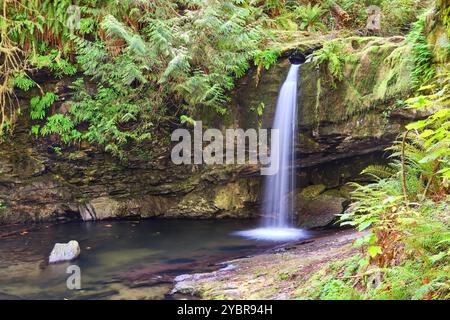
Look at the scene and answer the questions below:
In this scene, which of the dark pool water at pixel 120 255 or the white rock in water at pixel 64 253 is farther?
the white rock in water at pixel 64 253

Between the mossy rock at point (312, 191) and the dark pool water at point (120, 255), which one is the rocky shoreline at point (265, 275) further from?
the mossy rock at point (312, 191)

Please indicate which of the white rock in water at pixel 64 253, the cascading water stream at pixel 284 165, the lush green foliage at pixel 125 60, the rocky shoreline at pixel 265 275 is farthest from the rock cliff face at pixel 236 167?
the white rock in water at pixel 64 253

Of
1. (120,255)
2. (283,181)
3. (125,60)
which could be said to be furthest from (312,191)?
(125,60)

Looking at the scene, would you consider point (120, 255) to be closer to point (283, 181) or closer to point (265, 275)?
point (265, 275)

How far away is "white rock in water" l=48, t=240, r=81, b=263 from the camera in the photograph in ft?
22.8

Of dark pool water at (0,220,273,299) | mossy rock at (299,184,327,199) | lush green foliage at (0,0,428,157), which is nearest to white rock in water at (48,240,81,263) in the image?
dark pool water at (0,220,273,299)

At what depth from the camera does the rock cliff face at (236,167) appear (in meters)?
8.18

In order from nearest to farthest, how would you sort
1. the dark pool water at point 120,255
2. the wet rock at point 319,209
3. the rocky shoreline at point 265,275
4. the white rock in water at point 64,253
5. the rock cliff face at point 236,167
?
the rocky shoreline at point 265,275
the dark pool water at point 120,255
the white rock in water at point 64,253
the rock cliff face at point 236,167
the wet rock at point 319,209

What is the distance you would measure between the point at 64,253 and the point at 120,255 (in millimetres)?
971

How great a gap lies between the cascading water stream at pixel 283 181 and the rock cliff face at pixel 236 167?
20cm

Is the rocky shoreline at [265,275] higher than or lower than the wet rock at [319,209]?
lower

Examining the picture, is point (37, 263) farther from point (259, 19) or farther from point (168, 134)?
point (259, 19)

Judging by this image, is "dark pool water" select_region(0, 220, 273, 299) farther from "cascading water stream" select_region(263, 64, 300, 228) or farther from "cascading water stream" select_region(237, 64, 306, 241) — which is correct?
"cascading water stream" select_region(263, 64, 300, 228)

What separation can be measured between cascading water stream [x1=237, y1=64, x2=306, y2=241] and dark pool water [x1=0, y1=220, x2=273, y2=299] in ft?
1.96
